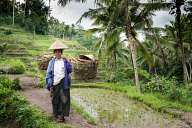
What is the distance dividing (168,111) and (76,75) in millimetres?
11924

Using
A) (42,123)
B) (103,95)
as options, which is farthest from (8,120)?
(103,95)

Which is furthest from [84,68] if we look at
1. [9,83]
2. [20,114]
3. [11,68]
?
[20,114]

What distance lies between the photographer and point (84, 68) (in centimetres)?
2444

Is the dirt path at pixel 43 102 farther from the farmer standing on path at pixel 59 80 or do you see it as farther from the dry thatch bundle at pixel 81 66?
the dry thatch bundle at pixel 81 66

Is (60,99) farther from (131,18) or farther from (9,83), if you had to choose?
(131,18)

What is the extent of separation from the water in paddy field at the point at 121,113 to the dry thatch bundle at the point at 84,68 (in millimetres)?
8033

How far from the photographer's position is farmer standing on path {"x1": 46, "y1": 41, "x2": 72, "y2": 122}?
28.9 feet

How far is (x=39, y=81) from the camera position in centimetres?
1647

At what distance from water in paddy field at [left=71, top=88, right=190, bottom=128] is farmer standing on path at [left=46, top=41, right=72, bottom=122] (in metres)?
1.30

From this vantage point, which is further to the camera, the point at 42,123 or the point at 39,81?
the point at 39,81

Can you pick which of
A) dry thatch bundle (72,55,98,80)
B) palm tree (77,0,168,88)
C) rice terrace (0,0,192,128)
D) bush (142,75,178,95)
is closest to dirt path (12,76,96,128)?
rice terrace (0,0,192,128)

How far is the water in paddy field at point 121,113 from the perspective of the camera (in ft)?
34.5

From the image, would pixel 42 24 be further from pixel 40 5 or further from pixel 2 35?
pixel 2 35

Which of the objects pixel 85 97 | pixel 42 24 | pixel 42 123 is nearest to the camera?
pixel 42 123
